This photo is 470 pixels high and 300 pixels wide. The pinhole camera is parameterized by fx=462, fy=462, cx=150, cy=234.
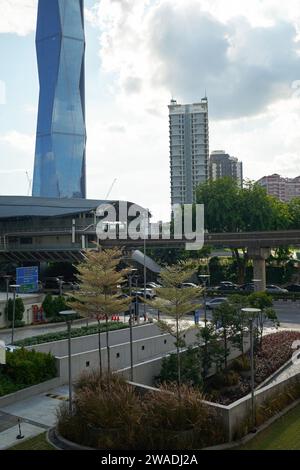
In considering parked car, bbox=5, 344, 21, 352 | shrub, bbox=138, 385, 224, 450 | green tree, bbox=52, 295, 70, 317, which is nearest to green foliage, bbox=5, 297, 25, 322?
green tree, bbox=52, 295, 70, 317

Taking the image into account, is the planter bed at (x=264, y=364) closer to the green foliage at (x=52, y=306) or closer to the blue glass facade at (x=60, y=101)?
the green foliage at (x=52, y=306)

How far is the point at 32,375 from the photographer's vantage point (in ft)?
58.4

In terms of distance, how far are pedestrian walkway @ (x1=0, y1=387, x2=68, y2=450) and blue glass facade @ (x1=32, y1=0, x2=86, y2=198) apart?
92.4 metres

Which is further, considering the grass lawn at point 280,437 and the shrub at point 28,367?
the shrub at point 28,367

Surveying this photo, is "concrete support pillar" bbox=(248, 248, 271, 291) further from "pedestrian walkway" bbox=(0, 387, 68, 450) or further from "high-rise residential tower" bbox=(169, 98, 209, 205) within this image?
"high-rise residential tower" bbox=(169, 98, 209, 205)

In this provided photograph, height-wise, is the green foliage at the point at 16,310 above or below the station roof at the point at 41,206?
below

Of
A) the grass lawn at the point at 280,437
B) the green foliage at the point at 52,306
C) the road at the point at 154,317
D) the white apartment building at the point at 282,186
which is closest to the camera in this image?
the grass lawn at the point at 280,437

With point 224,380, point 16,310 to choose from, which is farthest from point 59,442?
point 16,310

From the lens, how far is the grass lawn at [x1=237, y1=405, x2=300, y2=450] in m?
12.2

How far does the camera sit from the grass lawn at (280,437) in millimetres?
12250

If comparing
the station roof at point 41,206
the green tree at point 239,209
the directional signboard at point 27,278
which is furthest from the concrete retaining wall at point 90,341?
the station roof at point 41,206

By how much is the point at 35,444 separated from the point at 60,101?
98.5 metres

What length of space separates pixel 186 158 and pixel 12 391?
13933 cm

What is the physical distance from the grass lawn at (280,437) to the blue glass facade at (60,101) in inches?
3830
